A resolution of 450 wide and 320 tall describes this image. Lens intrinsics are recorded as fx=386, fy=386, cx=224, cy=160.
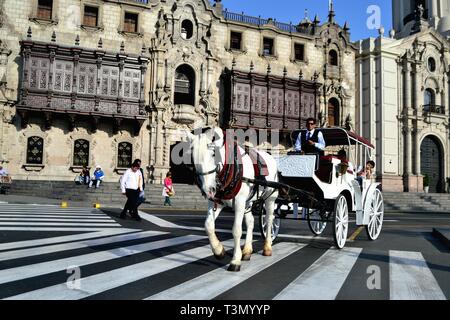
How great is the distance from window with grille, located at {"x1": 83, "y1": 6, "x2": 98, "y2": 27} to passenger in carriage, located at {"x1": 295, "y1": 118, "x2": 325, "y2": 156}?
23.1 metres

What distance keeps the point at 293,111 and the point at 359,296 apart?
27690mm

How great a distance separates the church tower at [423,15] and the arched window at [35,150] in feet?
116

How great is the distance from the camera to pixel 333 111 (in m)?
34.6

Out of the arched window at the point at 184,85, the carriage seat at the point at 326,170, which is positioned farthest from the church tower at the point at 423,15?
the carriage seat at the point at 326,170

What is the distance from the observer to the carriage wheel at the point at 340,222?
23.3 ft

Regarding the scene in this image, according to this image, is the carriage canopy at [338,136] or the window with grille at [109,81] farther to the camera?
the window with grille at [109,81]

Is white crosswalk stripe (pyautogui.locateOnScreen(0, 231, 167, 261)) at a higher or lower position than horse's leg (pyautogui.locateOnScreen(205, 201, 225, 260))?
lower

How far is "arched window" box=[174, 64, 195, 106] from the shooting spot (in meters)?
29.1

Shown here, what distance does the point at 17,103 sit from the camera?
2397 cm

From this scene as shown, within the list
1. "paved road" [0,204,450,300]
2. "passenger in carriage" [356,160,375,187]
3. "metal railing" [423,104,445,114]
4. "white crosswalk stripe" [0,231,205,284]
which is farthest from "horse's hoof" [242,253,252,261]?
"metal railing" [423,104,445,114]

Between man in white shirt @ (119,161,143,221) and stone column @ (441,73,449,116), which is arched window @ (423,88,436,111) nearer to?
stone column @ (441,73,449,116)

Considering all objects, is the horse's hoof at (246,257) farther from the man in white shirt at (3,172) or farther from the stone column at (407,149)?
the stone column at (407,149)

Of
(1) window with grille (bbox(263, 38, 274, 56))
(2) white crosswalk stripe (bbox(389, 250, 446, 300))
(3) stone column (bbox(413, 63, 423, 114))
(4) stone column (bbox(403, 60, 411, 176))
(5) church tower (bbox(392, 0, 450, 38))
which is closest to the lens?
(2) white crosswalk stripe (bbox(389, 250, 446, 300))

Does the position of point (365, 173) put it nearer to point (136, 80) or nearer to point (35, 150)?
point (136, 80)
